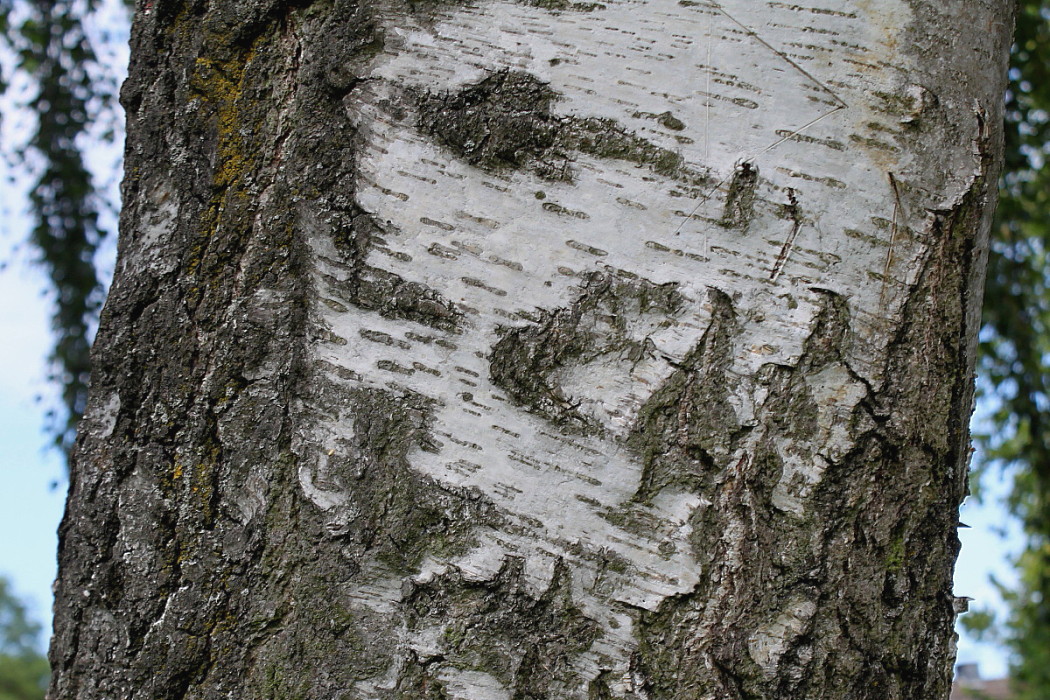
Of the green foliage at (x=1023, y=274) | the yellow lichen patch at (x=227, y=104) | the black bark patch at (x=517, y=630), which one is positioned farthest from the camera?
the green foliage at (x=1023, y=274)

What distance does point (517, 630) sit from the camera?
82cm

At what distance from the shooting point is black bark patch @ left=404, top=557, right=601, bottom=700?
0.81 m

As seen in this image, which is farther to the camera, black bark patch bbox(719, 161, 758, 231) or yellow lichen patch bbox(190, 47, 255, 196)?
yellow lichen patch bbox(190, 47, 255, 196)

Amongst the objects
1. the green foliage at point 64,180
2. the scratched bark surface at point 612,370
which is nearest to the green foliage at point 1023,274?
the scratched bark surface at point 612,370

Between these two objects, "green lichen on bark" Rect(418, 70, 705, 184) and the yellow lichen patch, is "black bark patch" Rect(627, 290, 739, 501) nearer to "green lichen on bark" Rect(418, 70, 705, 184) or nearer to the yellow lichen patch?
"green lichen on bark" Rect(418, 70, 705, 184)

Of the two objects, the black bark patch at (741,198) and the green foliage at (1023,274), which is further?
the green foliage at (1023,274)

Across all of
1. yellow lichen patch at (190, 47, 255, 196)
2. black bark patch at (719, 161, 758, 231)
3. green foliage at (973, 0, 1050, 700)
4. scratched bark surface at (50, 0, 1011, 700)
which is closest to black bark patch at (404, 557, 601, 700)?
scratched bark surface at (50, 0, 1011, 700)

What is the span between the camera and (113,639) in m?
0.95

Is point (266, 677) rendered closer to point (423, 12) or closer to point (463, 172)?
point (463, 172)

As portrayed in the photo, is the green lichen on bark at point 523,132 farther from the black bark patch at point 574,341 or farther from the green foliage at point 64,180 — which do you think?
the green foliage at point 64,180

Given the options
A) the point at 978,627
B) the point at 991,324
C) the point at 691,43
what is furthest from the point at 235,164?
the point at 978,627

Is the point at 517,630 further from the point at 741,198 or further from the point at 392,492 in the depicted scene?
the point at 741,198

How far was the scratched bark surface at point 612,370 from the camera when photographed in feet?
2.67

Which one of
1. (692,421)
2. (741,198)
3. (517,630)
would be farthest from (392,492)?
(741,198)
